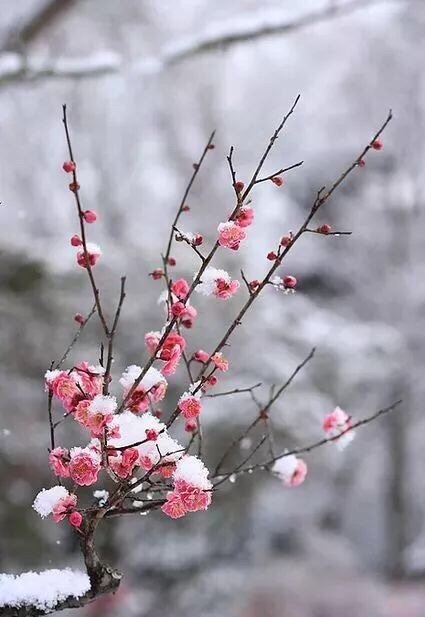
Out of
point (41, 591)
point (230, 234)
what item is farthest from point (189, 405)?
point (41, 591)

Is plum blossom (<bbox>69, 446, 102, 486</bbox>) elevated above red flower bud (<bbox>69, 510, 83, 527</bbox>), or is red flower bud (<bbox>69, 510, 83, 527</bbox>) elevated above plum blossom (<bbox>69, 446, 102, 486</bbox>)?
plum blossom (<bbox>69, 446, 102, 486</bbox>)

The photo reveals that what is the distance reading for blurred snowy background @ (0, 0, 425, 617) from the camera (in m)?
4.88

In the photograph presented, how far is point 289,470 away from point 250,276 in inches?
193

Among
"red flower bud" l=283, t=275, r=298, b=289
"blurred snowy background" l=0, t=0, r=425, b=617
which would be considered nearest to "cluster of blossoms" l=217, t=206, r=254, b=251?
"red flower bud" l=283, t=275, r=298, b=289

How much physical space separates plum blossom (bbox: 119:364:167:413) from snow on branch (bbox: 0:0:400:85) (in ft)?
9.53

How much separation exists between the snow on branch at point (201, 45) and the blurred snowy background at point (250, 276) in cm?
136

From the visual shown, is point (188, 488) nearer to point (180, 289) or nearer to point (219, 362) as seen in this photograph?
point (219, 362)

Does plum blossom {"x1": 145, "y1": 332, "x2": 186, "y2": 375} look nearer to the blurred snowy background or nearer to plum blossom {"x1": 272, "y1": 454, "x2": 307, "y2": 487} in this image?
plum blossom {"x1": 272, "y1": 454, "x2": 307, "y2": 487}

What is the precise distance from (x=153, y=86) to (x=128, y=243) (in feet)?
12.5

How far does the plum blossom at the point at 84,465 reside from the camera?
3.72ft

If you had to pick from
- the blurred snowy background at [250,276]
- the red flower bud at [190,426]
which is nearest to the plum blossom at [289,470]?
the red flower bud at [190,426]

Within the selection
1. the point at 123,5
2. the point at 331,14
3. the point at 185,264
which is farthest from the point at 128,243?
the point at 123,5

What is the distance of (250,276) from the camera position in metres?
6.45

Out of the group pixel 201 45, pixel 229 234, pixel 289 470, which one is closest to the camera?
pixel 229 234
